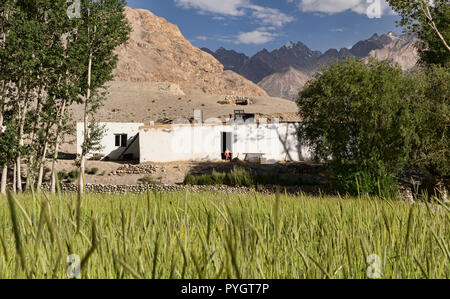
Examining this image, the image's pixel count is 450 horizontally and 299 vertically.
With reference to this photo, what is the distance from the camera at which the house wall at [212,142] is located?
28.3m

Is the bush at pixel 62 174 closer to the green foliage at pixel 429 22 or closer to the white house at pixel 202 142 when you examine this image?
the white house at pixel 202 142

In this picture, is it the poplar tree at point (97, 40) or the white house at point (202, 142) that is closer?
the poplar tree at point (97, 40)

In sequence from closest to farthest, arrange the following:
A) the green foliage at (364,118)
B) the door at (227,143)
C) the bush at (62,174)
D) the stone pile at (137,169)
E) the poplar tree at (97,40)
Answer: the green foliage at (364,118) → the poplar tree at (97,40) → the bush at (62,174) → the stone pile at (137,169) → the door at (227,143)

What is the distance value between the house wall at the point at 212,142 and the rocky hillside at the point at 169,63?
77587 millimetres

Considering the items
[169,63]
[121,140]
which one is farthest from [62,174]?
[169,63]

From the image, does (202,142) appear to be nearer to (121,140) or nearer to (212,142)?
(212,142)

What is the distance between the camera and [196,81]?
122938mm

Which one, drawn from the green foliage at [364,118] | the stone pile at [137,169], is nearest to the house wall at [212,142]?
the stone pile at [137,169]

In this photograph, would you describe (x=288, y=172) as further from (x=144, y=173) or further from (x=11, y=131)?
(x=11, y=131)

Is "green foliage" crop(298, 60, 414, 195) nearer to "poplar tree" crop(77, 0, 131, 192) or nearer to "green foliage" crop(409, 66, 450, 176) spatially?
"green foliage" crop(409, 66, 450, 176)

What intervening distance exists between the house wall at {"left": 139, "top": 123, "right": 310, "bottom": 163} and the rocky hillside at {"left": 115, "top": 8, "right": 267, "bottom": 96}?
77587 mm

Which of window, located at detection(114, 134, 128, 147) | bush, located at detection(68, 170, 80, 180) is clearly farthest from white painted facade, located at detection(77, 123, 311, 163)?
bush, located at detection(68, 170, 80, 180)

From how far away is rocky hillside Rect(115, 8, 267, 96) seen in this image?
110m

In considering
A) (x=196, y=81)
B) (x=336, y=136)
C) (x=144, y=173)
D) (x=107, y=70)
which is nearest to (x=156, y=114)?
(x=144, y=173)
